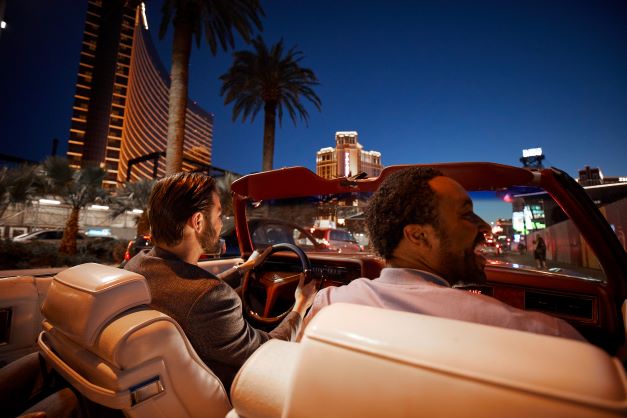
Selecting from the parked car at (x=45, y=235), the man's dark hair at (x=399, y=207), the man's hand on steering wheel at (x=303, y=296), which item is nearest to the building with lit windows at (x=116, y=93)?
the parked car at (x=45, y=235)

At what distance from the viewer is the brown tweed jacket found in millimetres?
1388

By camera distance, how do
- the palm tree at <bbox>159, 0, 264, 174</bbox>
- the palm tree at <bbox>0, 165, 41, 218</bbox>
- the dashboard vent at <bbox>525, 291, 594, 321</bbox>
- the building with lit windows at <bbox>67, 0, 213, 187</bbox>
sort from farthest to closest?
the building with lit windows at <bbox>67, 0, 213, 187</bbox> → the palm tree at <bbox>0, 165, 41, 218</bbox> → the palm tree at <bbox>159, 0, 264, 174</bbox> → the dashboard vent at <bbox>525, 291, 594, 321</bbox>

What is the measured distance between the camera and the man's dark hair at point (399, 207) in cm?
135

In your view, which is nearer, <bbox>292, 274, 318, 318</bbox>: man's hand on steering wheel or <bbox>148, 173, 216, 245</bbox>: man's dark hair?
<bbox>148, 173, 216, 245</bbox>: man's dark hair

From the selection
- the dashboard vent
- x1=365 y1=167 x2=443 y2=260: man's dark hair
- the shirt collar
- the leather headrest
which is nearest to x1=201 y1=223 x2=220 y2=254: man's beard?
the leather headrest

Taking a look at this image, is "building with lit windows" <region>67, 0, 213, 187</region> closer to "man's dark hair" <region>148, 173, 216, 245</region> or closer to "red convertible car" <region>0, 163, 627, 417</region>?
"man's dark hair" <region>148, 173, 216, 245</region>

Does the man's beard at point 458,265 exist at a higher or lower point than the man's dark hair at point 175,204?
lower

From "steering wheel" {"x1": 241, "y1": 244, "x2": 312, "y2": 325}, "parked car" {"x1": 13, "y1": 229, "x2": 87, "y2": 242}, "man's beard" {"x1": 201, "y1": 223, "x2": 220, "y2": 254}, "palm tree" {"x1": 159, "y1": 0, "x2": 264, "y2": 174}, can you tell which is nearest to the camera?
"man's beard" {"x1": 201, "y1": 223, "x2": 220, "y2": 254}

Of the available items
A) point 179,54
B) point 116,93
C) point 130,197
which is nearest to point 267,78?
point 179,54

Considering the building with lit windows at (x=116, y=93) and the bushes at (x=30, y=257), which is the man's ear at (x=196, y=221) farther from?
the building with lit windows at (x=116, y=93)

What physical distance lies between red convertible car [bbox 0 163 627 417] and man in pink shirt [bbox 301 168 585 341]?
0.43 metres

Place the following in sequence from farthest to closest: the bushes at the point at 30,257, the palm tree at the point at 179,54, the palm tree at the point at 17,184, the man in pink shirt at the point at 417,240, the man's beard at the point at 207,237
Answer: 1. the bushes at the point at 30,257
2. the palm tree at the point at 17,184
3. the palm tree at the point at 179,54
4. the man's beard at the point at 207,237
5. the man in pink shirt at the point at 417,240

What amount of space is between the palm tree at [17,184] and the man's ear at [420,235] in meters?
15.4

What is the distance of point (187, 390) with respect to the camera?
1173mm
